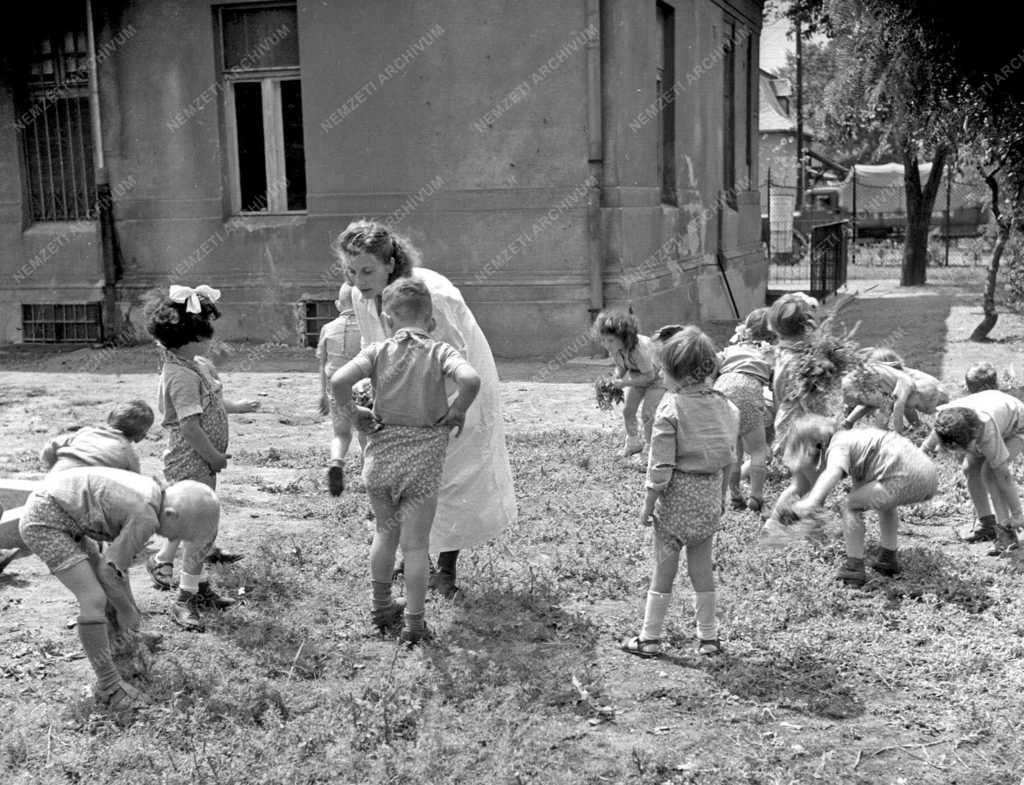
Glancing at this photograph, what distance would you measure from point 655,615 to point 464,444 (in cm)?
110

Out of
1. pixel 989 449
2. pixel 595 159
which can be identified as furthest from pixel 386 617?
pixel 595 159

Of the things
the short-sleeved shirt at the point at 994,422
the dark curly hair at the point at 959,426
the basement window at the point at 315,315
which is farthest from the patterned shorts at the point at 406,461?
the basement window at the point at 315,315

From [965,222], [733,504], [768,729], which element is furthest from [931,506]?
[965,222]

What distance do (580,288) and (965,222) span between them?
34610 millimetres

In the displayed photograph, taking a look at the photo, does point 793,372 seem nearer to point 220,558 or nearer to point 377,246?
point 377,246

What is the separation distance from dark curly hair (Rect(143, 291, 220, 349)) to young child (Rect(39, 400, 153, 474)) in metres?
0.41

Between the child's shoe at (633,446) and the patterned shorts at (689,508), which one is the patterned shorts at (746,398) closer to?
the child's shoe at (633,446)

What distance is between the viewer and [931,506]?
21.8ft

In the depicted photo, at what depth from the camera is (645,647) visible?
454 cm

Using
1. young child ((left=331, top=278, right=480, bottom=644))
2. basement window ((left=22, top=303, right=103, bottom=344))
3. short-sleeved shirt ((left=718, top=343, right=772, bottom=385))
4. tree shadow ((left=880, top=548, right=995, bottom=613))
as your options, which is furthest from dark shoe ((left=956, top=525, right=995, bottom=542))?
basement window ((left=22, top=303, right=103, bottom=344))

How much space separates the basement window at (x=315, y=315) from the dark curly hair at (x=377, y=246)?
826 cm

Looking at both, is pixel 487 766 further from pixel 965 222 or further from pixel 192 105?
pixel 965 222

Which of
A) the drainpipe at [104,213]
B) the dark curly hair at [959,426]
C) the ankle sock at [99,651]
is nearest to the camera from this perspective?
the ankle sock at [99,651]

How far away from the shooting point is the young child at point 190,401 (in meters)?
4.86
